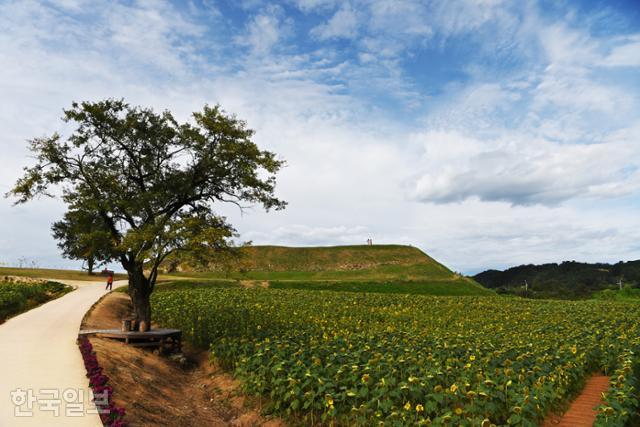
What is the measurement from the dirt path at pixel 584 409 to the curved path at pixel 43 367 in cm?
1077

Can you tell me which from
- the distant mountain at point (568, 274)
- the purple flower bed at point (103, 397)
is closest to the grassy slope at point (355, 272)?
the purple flower bed at point (103, 397)

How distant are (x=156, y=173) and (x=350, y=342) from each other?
1211 cm

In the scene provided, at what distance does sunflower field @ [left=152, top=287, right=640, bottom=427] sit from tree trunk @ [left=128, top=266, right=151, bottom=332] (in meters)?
2.46

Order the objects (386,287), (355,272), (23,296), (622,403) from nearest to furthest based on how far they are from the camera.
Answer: (622,403) < (23,296) < (386,287) < (355,272)

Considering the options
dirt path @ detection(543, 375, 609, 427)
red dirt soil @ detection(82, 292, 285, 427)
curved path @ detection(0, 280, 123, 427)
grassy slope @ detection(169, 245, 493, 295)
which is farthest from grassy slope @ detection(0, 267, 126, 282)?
dirt path @ detection(543, 375, 609, 427)

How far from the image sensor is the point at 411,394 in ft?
33.6

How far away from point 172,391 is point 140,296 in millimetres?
7311

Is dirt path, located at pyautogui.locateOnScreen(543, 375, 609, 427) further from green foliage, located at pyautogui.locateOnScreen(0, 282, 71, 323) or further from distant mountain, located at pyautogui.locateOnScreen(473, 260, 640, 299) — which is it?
distant mountain, located at pyautogui.locateOnScreen(473, 260, 640, 299)

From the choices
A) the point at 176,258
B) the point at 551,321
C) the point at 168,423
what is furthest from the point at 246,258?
the point at 551,321

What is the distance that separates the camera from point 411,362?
39.5ft

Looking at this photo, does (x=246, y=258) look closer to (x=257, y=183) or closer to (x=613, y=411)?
(x=257, y=183)

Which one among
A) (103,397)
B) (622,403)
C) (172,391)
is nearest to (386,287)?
(172,391)

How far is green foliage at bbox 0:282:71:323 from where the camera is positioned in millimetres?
23913

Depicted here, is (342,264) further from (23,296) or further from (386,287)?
(23,296)
